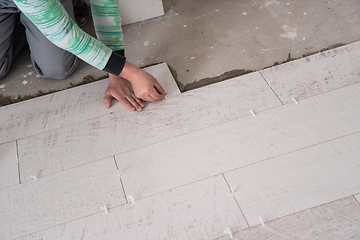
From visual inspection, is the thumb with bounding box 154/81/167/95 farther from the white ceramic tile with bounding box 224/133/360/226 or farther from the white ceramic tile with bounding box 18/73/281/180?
the white ceramic tile with bounding box 224/133/360/226

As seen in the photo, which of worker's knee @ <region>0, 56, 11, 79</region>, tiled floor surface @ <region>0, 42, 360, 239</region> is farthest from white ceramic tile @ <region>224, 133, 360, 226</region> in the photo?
worker's knee @ <region>0, 56, 11, 79</region>

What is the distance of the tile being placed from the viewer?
1216mm

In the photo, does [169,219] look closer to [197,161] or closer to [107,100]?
[197,161]

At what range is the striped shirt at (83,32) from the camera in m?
1.03

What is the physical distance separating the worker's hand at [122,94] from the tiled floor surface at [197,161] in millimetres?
47

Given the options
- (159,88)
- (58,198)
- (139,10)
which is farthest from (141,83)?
(139,10)

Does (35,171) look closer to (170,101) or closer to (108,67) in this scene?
(108,67)

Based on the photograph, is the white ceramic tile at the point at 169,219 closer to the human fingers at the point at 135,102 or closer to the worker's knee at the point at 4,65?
the human fingers at the point at 135,102

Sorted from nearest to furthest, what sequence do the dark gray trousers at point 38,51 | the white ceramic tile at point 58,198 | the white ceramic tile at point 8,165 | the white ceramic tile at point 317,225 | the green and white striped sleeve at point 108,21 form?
1. the white ceramic tile at point 317,225
2. the white ceramic tile at point 58,198
3. the white ceramic tile at point 8,165
4. the green and white striped sleeve at point 108,21
5. the dark gray trousers at point 38,51

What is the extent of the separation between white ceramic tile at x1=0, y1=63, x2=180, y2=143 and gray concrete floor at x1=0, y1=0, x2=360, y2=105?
0.07m

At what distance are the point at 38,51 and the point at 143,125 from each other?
0.81 m

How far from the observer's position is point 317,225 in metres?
1.04

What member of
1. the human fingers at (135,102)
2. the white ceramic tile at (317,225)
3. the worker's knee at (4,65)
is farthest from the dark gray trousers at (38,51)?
the white ceramic tile at (317,225)

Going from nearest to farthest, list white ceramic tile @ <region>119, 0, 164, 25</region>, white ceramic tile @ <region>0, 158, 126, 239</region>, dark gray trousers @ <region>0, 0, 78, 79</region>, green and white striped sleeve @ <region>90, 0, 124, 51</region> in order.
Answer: white ceramic tile @ <region>0, 158, 126, 239</region>, green and white striped sleeve @ <region>90, 0, 124, 51</region>, dark gray trousers @ <region>0, 0, 78, 79</region>, white ceramic tile @ <region>119, 0, 164, 25</region>
